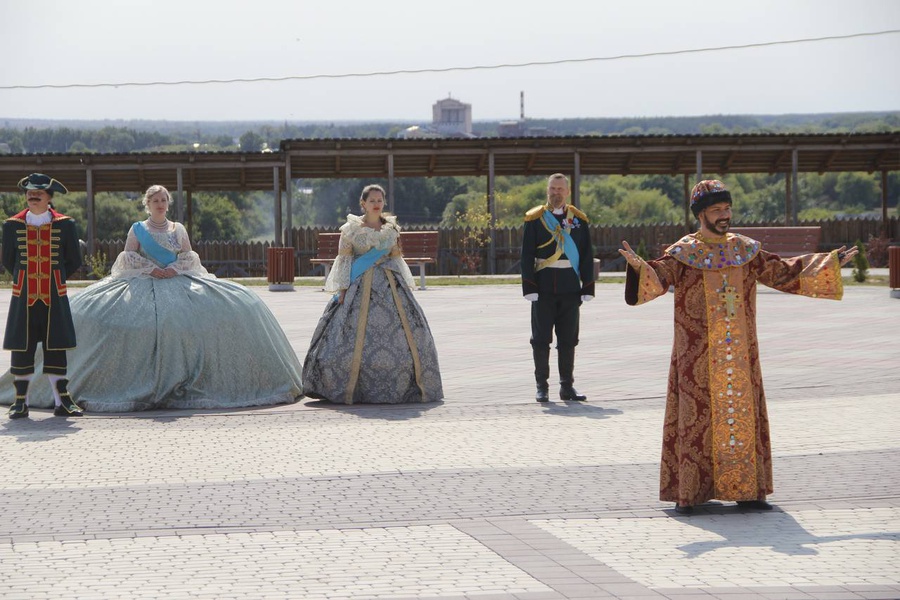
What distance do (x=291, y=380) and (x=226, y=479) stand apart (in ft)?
12.1

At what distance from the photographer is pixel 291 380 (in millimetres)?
11727

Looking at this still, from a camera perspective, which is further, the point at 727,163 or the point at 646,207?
the point at 646,207

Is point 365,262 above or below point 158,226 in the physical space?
below

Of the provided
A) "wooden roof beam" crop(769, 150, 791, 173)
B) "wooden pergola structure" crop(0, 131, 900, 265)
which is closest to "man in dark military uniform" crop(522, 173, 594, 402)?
"wooden pergola structure" crop(0, 131, 900, 265)

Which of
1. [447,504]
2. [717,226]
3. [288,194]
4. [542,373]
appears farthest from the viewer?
[288,194]

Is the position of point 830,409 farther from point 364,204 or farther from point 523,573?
point 523,573

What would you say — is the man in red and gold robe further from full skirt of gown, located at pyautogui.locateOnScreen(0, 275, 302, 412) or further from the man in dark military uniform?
full skirt of gown, located at pyautogui.locateOnScreen(0, 275, 302, 412)

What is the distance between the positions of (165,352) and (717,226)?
5455 millimetres

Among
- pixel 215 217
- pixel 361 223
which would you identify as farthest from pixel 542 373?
pixel 215 217

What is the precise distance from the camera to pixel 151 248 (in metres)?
11.6

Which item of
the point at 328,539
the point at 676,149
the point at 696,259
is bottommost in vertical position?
the point at 328,539

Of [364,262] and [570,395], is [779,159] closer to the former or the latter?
[570,395]

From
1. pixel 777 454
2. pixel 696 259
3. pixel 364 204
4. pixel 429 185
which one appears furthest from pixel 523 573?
pixel 429 185

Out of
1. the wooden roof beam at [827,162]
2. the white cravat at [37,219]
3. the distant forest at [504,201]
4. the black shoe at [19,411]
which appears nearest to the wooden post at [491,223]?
the wooden roof beam at [827,162]
